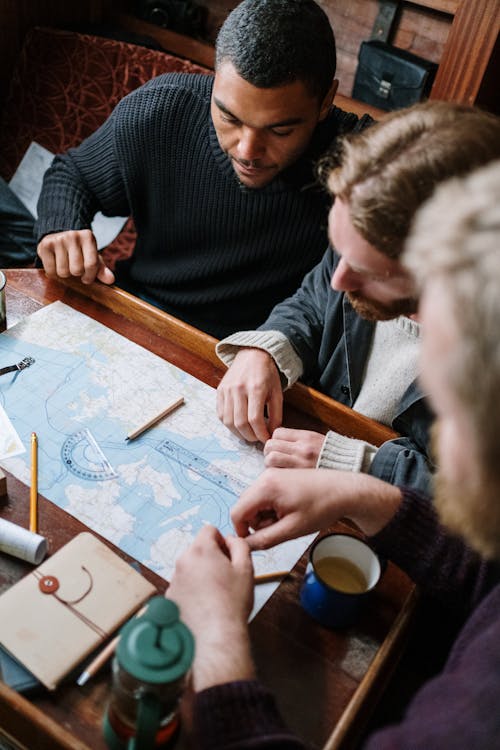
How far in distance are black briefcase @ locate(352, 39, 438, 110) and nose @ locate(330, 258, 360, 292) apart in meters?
1.38

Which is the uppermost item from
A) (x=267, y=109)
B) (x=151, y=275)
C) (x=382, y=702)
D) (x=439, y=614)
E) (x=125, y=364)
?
(x=267, y=109)

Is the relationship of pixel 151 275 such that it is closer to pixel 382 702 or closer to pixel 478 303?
pixel 382 702

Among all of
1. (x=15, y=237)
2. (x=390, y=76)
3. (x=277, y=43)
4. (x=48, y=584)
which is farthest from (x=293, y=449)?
(x=390, y=76)

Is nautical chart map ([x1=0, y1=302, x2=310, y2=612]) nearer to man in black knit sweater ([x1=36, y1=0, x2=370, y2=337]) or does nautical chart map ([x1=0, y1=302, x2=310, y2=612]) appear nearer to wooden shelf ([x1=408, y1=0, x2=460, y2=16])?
man in black knit sweater ([x1=36, y1=0, x2=370, y2=337])

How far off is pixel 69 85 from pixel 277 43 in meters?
1.33

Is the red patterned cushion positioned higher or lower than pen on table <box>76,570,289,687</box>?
higher

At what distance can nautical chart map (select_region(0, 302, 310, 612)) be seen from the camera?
95 cm

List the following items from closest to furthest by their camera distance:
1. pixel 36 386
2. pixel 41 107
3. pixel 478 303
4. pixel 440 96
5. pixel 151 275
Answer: pixel 478 303 < pixel 36 386 < pixel 151 275 < pixel 440 96 < pixel 41 107

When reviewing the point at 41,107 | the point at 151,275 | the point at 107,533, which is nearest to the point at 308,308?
the point at 151,275

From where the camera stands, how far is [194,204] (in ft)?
5.74

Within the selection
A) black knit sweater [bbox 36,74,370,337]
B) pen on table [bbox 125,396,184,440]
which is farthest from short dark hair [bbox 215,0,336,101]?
pen on table [bbox 125,396,184,440]

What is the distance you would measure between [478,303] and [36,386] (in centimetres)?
87

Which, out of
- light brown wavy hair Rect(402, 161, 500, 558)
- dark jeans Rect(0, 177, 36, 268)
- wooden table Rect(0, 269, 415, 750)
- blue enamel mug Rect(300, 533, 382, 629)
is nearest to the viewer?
light brown wavy hair Rect(402, 161, 500, 558)

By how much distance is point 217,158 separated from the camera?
5.50 feet
